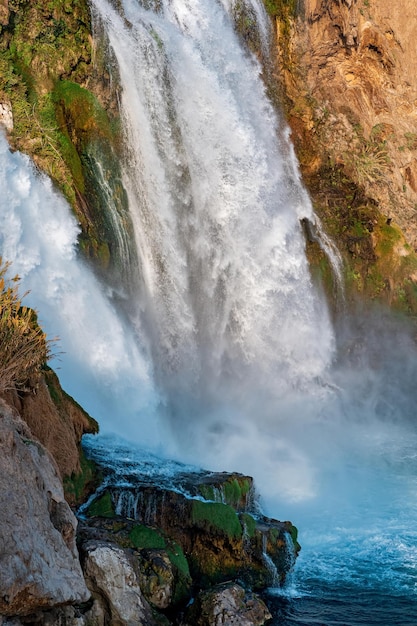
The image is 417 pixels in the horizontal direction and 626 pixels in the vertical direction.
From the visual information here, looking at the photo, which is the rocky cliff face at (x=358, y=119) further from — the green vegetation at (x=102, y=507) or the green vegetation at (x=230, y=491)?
the green vegetation at (x=102, y=507)

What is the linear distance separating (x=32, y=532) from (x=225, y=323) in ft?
39.5

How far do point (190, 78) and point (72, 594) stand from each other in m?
15.6

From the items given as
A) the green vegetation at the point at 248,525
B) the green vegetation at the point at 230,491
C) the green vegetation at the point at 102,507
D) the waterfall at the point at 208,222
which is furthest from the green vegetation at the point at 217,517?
the waterfall at the point at 208,222

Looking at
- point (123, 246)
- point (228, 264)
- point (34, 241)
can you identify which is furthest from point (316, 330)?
point (34, 241)

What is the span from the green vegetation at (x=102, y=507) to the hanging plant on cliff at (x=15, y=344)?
174 centimetres

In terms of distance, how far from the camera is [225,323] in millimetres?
18422

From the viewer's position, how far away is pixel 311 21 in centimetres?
2420

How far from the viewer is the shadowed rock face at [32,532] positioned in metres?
6.23

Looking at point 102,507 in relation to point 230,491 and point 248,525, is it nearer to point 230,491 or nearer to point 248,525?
point 248,525

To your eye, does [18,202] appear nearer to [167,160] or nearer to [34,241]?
[34,241]

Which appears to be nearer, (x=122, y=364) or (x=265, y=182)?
(x=122, y=364)

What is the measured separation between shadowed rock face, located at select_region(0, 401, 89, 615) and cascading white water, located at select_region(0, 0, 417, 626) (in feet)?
11.9

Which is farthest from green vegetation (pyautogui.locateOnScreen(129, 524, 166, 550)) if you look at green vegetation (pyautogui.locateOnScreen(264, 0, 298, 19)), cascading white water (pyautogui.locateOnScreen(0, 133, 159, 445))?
green vegetation (pyautogui.locateOnScreen(264, 0, 298, 19))

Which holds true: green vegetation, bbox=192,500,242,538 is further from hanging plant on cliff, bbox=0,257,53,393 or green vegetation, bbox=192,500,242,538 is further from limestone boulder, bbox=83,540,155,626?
hanging plant on cliff, bbox=0,257,53,393
